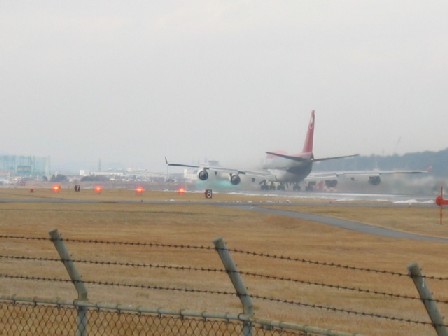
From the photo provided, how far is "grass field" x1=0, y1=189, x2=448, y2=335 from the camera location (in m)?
20.0

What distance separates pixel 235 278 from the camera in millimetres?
10281

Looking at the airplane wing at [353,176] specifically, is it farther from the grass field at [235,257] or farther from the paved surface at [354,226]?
the paved surface at [354,226]

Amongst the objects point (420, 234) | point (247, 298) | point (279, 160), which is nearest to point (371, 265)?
point (420, 234)

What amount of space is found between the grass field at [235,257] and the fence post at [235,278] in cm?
165

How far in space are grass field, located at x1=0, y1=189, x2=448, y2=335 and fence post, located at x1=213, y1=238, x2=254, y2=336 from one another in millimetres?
1647

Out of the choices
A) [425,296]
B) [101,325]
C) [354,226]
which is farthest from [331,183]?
[425,296]

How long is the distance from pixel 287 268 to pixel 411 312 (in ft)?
29.2

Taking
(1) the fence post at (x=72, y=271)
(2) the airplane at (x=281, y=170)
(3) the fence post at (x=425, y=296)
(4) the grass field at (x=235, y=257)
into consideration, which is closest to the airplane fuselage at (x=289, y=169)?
(2) the airplane at (x=281, y=170)

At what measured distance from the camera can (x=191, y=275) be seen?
84.3ft

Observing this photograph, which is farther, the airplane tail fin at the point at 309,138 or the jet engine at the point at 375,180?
the airplane tail fin at the point at 309,138

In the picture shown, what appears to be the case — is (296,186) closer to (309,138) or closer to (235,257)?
(309,138)

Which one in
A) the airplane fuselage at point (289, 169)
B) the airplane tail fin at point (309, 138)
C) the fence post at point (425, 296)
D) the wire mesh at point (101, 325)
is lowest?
the wire mesh at point (101, 325)

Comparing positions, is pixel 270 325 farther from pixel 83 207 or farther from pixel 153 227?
pixel 83 207

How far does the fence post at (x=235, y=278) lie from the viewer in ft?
33.0
